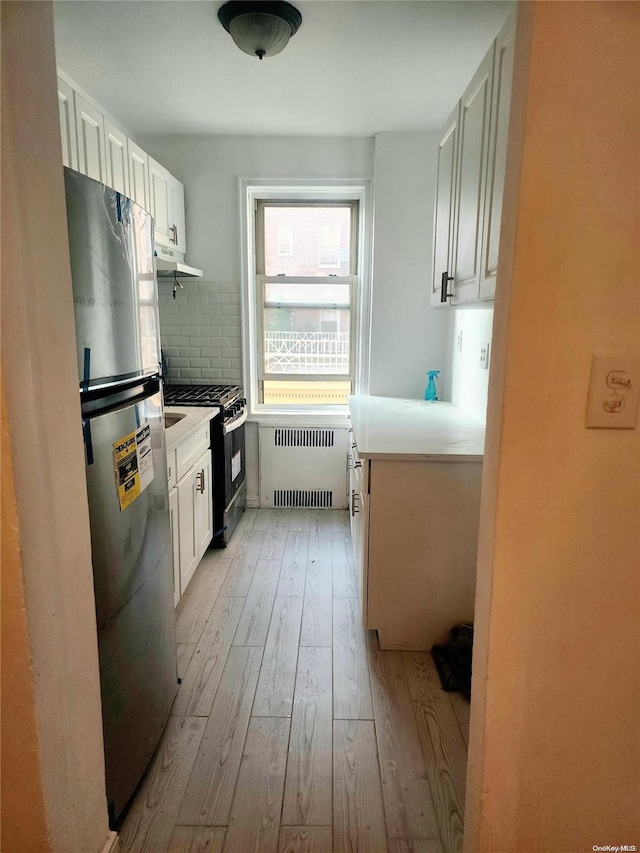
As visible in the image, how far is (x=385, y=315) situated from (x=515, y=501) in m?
2.71

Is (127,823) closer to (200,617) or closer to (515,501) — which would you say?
(200,617)

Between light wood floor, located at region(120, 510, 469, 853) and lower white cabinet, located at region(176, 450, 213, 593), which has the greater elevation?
lower white cabinet, located at region(176, 450, 213, 593)

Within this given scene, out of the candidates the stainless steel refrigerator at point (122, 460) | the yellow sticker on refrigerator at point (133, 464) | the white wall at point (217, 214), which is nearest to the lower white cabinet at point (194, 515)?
the stainless steel refrigerator at point (122, 460)

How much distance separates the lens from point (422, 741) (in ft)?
5.43

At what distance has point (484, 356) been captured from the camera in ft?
8.54

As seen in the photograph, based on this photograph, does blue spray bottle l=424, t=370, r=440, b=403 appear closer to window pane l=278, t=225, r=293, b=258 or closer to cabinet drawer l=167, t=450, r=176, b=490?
window pane l=278, t=225, r=293, b=258

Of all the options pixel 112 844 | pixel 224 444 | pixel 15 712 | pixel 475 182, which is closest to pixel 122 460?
pixel 15 712

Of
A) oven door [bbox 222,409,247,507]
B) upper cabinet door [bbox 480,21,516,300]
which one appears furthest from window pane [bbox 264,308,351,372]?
upper cabinet door [bbox 480,21,516,300]

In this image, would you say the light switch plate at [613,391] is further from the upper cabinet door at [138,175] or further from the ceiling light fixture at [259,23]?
the upper cabinet door at [138,175]

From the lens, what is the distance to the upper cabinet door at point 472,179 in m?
1.70

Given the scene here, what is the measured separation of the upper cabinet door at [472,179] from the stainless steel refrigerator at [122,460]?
1.13 m

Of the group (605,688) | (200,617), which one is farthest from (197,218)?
(605,688)

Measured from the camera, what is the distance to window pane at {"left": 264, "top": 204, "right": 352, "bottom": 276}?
3.62 meters

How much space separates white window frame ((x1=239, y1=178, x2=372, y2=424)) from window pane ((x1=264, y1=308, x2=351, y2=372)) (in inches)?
2.4
